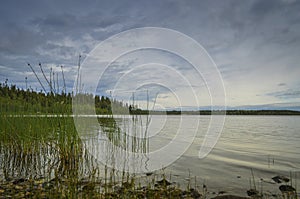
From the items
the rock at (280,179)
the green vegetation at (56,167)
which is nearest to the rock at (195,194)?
the green vegetation at (56,167)

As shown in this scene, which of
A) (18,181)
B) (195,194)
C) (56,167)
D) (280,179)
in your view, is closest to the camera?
(195,194)

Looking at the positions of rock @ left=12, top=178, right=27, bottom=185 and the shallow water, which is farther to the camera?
the shallow water

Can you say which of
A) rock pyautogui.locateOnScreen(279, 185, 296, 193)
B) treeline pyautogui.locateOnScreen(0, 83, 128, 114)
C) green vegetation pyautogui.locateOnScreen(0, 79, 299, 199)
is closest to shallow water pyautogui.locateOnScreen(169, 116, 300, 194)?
rock pyautogui.locateOnScreen(279, 185, 296, 193)

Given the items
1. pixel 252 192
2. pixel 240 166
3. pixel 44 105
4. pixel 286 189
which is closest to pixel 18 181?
pixel 44 105

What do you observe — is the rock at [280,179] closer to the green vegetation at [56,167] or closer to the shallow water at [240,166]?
the shallow water at [240,166]

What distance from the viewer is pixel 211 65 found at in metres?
6.71

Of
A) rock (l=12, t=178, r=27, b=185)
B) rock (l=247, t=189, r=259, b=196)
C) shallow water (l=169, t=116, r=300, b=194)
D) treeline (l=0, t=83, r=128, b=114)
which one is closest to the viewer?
rock (l=247, t=189, r=259, b=196)

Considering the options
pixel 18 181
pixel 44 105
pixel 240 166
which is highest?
pixel 44 105

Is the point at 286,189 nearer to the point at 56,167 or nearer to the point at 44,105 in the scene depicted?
the point at 56,167

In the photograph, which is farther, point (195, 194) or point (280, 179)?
point (280, 179)

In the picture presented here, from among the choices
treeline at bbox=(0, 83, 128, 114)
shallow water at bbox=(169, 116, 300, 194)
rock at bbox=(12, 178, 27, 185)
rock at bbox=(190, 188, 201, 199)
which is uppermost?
treeline at bbox=(0, 83, 128, 114)

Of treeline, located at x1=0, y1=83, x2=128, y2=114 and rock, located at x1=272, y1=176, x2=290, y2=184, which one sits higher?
treeline, located at x1=0, y1=83, x2=128, y2=114

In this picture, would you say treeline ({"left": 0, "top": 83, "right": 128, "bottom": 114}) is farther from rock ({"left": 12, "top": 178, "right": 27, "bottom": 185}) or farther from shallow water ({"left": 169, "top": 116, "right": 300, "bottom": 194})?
shallow water ({"left": 169, "top": 116, "right": 300, "bottom": 194})

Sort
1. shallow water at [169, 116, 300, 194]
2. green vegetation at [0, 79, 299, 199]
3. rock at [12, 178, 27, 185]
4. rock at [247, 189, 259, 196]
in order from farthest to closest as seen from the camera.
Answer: shallow water at [169, 116, 300, 194] → rock at [12, 178, 27, 185] → rock at [247, 189, 259, 196] → green vegetation at [0, 79, 299, 199]
